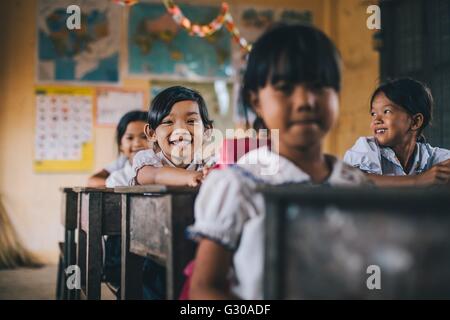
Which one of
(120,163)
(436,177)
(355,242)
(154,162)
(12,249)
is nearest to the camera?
(355,242)

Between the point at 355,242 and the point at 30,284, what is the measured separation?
3.76m

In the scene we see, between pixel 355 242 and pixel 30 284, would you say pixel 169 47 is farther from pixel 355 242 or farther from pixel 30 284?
pixel 355 242

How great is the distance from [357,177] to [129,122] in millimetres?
2503

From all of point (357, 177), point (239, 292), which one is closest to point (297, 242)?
point (239, 292)

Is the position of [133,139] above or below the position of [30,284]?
above

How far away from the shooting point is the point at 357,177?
114 cm

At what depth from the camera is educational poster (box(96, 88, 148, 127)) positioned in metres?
5.31

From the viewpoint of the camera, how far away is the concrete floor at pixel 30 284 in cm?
367

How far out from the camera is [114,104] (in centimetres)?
532

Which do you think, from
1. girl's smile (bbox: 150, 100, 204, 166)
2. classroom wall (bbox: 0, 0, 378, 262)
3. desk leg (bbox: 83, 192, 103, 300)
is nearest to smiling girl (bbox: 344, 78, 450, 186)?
girl's smile (bbox: 150, 100, 204, 166)

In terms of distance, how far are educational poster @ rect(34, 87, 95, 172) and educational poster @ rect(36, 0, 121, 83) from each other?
15 cm

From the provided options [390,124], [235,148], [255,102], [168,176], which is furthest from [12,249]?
[255,102]

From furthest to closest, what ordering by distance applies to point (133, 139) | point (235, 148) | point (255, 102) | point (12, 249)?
point (12, 249), point (133, 139), point (235, 148), point (255, 102)
